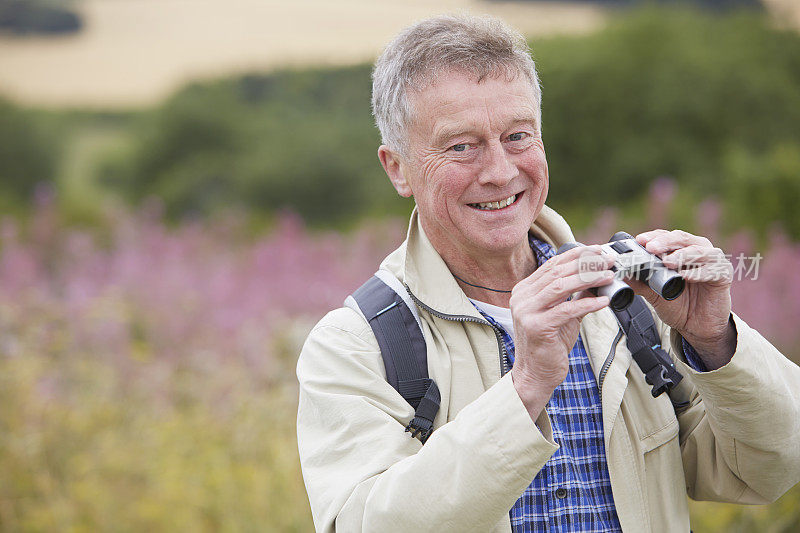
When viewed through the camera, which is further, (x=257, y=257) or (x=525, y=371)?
(x=257, y=257)

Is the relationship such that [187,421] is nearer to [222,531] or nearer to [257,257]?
[222,531]

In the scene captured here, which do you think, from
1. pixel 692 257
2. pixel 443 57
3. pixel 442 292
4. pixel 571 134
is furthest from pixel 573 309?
pixel 571 134

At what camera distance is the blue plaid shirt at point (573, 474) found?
1.88 m

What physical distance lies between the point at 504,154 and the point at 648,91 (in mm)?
9075

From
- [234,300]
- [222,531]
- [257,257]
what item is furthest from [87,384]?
[257,257]

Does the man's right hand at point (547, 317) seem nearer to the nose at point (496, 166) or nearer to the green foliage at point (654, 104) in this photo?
the nose at point (496, 166)

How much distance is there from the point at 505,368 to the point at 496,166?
1.67ft

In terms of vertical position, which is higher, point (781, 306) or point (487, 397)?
point (487, 397)

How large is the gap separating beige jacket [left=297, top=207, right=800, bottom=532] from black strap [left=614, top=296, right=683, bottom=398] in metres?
0.04

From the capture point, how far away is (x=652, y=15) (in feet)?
35.7

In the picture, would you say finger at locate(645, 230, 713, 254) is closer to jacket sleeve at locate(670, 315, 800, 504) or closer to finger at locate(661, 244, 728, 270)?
finger at locate(661, 244, 728, 270)

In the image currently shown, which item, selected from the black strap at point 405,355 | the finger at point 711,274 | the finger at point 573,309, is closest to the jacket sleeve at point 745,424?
the finger at point 711,274

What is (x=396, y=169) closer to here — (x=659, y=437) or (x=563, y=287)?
(x=563, y=287)

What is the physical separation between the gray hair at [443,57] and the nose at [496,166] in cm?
17
